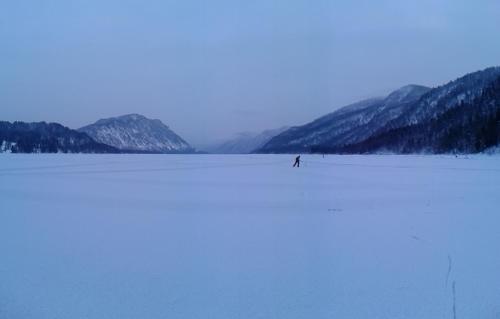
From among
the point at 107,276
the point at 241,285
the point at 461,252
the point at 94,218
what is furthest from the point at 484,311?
the point at 94,218

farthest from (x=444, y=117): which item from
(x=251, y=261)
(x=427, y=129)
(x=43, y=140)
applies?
(x=43, y=140)

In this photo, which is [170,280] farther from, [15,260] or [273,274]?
[15,260]

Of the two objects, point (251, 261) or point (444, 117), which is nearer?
point (251, 261)

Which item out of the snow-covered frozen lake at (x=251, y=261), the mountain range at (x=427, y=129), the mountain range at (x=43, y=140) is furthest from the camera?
the mountain range at (x=43, y=140)

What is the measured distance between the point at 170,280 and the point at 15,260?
2.42 m

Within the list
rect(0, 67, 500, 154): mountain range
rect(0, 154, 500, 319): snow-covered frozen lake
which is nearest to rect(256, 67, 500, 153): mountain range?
rect(0, 67, 500, 154): mountain range

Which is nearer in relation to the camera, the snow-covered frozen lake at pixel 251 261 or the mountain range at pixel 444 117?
the snow-covered frozen lake at pixel 251 261

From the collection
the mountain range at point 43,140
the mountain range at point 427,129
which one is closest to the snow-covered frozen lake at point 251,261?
the mountain range at point 427,129

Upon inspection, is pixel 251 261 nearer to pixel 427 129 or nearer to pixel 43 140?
pixel 427 129

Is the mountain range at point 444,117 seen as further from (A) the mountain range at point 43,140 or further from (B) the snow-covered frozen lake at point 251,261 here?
(A) the mountain range at point 43,140

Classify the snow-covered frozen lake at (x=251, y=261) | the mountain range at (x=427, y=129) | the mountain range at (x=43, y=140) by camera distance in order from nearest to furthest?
the snow-covered frozen lake at (x=251, y=261)
the mountain range at (x=427, y=129)
the mountain range at (x=43, y=140)

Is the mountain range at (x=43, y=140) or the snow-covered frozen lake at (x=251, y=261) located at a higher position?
the mountain range at (x=43, y=140)

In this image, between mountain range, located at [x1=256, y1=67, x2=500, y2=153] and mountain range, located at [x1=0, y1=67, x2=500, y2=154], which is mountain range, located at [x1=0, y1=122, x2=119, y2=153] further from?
mountain range, located at [x1=256, y1=67, x2=500, y2=153]

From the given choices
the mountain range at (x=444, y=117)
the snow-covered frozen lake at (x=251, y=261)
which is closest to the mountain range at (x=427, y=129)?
the mountain range at (x=444, y=117)
